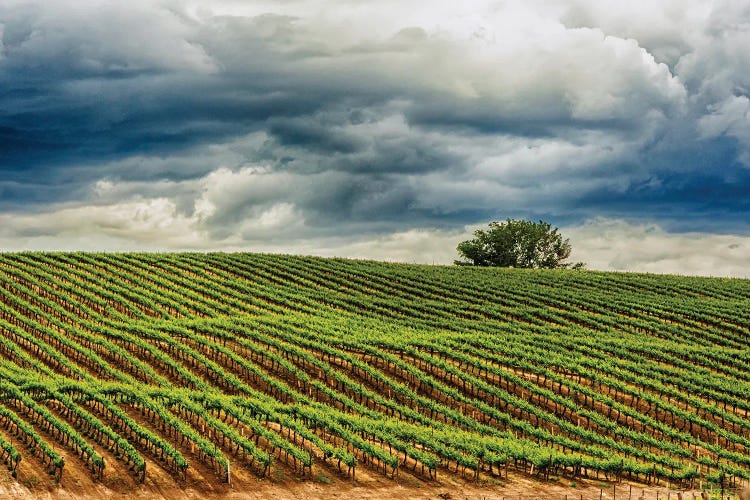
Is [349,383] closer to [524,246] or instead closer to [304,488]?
[304,488]

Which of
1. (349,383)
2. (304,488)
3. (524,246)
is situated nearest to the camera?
(304,488)

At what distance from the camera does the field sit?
1054 inches

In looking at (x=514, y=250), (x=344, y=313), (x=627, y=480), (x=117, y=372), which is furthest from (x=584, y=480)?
(x=514, y=250)

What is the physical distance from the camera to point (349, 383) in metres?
36.9

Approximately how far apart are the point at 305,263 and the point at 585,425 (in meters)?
41.7

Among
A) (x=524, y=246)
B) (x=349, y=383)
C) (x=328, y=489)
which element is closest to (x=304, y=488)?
(x=328, y=489)

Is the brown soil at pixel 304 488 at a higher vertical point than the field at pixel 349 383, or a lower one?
lower

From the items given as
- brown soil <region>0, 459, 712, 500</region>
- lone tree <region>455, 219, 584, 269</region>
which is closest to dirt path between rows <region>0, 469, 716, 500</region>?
brown soil <region>0, 459, 712, 500</region>

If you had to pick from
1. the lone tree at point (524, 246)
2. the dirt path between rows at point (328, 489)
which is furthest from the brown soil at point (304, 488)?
the lone tree at point (524, 246)

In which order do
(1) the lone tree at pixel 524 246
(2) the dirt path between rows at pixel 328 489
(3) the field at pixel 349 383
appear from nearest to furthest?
(2) the dirt path between rows at pixel 328 489
(3) the field at pixel 349 383
(1) the lone tree at pixel 524 246

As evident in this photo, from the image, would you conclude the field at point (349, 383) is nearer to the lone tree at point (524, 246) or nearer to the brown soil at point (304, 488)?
the brown soil at point (304, 488)

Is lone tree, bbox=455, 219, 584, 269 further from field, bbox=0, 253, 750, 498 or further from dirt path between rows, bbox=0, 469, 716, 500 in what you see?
dirt path between rows, bbox=0, 469, 716, 500

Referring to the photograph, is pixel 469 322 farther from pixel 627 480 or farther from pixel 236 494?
pixel 236 494

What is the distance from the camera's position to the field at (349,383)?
26.8m
